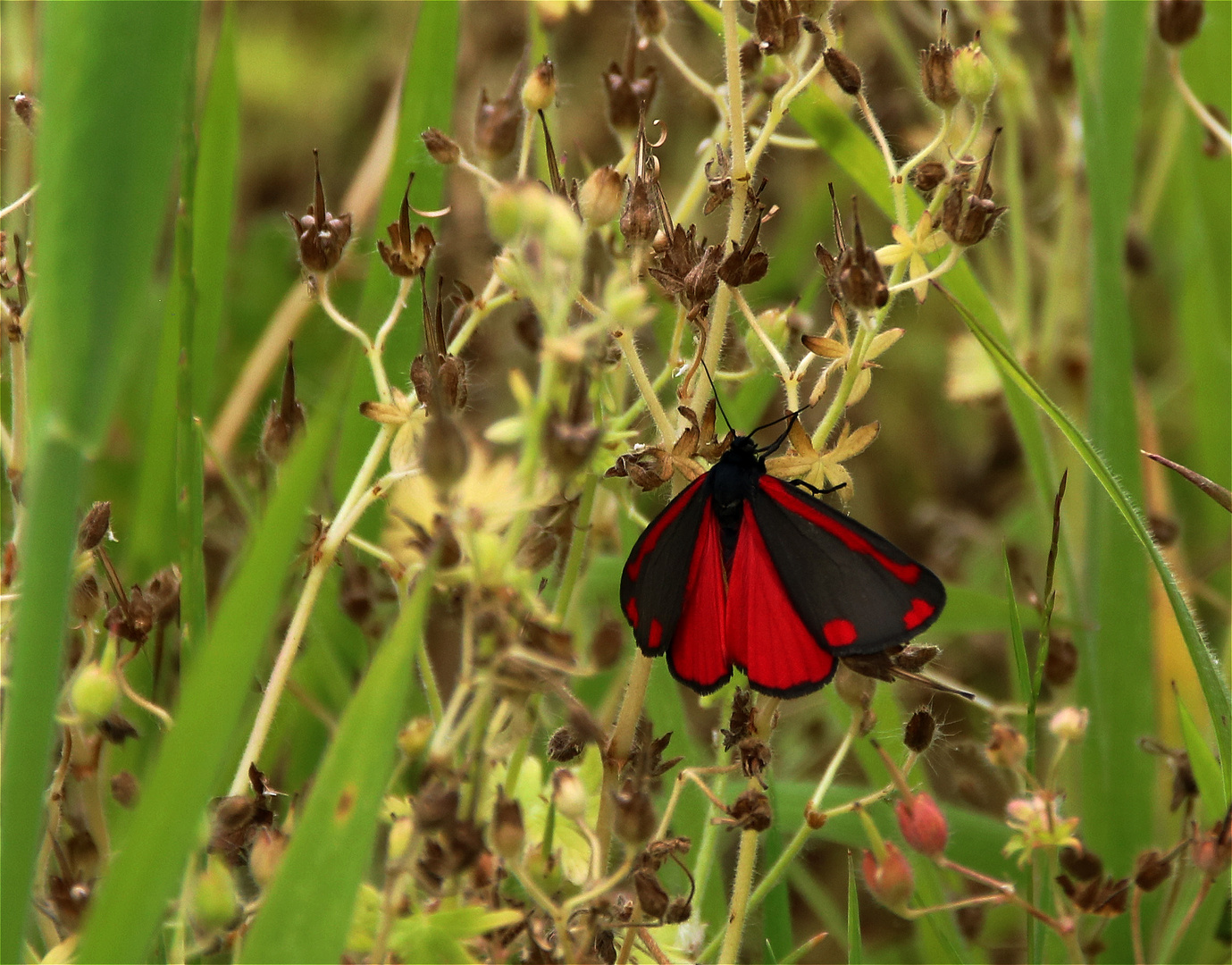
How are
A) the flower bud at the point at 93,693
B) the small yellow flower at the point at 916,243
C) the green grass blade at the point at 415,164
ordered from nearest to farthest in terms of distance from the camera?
the flower bud at the point at 93,693 < the small yellow flower at the point at 916,243 < the green grass blade at the point at 415,164

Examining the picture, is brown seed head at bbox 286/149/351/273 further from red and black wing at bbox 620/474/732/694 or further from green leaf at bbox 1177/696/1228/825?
green leaf at bbox 1177/696/1228/825

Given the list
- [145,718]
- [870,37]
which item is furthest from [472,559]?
[870,37]

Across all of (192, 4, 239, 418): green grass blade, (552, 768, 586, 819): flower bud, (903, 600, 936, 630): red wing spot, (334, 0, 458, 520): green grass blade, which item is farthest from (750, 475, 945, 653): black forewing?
(192, 4, 239, 418): green grass blade

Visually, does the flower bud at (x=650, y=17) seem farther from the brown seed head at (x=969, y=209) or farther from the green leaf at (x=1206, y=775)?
the green leaf at (x=1206, y=775)

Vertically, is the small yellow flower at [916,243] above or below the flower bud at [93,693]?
above

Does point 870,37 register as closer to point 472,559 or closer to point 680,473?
point 680,473

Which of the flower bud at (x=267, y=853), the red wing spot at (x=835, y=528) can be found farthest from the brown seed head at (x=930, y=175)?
the flower bud at (x=267, y=853)

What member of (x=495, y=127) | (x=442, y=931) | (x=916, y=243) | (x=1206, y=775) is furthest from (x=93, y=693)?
(x=1206, y=775)
